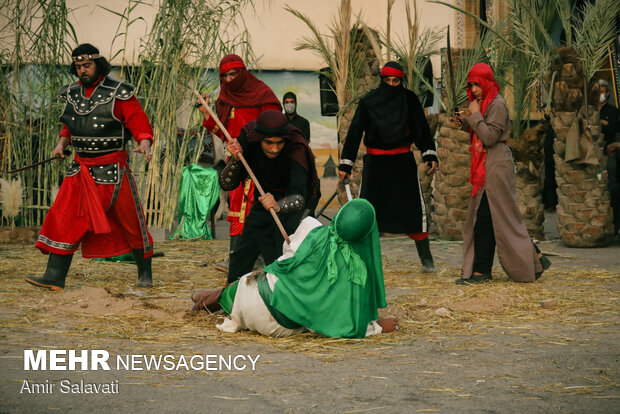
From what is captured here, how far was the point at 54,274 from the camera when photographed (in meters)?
7.00

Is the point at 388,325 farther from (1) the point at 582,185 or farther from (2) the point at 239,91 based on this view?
(1) the point at 582,185

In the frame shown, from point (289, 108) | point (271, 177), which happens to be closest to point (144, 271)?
point (271, 177)

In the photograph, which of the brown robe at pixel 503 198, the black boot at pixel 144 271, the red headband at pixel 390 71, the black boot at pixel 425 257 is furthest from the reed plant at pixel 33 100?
the brown robe at pixel 503 198

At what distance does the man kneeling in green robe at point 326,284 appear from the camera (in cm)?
506

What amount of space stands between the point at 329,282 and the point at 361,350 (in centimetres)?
41

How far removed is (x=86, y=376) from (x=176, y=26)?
5934 millimetres

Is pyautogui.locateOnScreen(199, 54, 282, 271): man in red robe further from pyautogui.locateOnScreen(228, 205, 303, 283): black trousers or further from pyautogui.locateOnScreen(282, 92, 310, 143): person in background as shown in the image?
pyautogui.locateOnScreen(282, 92, 310, 143): person in background

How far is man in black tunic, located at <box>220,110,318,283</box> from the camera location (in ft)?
18.8

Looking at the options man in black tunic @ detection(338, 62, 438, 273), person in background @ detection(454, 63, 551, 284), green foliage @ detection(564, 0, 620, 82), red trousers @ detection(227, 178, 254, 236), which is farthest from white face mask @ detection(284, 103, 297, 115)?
person in background @ detection(454, 63, 551, 284)

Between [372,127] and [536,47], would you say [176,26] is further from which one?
[536,47]

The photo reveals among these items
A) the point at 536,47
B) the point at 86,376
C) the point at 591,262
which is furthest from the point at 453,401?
the point at 536,47

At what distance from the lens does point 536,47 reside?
9523 millimetres

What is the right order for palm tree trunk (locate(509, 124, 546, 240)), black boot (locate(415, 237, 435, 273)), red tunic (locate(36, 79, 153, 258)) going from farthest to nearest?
1. palm tree trunk (locate(509, 124, 546, 240))
2. black boot (locate(415, 237, 435, 273))
3. red tunic (locate(36, 79, 153, 258))

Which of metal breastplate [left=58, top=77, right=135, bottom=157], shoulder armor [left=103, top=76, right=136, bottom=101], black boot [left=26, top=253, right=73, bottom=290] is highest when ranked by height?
shoulder armor [left=103, top=76, right=136, bottom=101]
